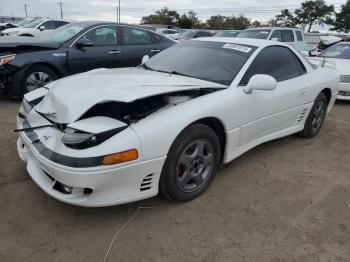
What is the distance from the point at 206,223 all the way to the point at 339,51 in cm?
759

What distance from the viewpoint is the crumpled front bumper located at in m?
2.54

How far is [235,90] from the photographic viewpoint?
3.52m

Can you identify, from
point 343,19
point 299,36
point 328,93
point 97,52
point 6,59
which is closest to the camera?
point 328,93

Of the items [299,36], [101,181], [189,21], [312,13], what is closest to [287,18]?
[312,13]

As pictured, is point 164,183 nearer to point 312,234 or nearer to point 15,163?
point 312,234

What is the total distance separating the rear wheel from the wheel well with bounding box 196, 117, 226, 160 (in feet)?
13.4

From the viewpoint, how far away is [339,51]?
29.3ft

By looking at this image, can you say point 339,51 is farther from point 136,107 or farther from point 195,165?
point 136,107

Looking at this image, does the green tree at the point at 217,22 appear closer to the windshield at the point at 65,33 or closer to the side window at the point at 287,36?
the side window at the point at 287,36

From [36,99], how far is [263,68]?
94.7 inches

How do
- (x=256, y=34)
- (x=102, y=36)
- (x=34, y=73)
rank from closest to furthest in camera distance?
(x=34, y=73) → (x=102, y=36) → (x=256, y=34)

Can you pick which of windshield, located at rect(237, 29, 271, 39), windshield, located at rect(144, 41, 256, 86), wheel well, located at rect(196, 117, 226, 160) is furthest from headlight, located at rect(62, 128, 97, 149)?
windshield, located at rect(237, 29, 271, 39)

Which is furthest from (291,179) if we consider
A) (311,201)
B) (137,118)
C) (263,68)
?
(137,118)

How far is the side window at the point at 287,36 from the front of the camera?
13125 mm
